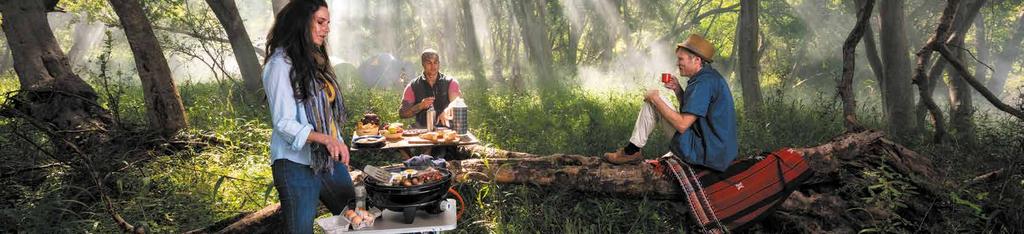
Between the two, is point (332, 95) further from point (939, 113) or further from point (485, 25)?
point (485, 25)

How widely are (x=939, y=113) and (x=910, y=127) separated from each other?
A: 1.63 meters

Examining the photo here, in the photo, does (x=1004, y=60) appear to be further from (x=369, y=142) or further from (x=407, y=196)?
(x=407, y=196)

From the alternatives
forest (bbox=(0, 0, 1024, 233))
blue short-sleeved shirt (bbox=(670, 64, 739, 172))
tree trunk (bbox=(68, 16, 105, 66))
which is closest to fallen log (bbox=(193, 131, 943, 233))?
forest (bbox=(0, 0, 1024, 233))

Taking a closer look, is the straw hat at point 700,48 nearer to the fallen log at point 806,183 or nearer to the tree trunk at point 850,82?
the fallen log at point 806,183

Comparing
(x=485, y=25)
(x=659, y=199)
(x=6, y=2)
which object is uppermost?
(x=485, y=25)

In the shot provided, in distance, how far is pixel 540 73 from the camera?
18.9m

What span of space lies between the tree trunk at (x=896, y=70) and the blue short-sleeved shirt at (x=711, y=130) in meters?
6.12

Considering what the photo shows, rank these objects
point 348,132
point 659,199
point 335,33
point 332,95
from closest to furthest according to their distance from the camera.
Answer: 1. point 332,95
2. point 659,199
3. point 348,132
4. point 335,33

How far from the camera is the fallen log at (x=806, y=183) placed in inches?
158

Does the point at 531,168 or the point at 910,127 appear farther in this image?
the point at 910,127

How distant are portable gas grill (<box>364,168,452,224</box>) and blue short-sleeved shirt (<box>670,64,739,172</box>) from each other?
2140 mm

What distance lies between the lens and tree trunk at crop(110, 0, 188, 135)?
646cm

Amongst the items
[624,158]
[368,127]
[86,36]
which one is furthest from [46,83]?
[86,36]

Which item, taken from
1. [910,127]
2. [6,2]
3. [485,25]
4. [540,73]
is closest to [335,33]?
[485,25]
